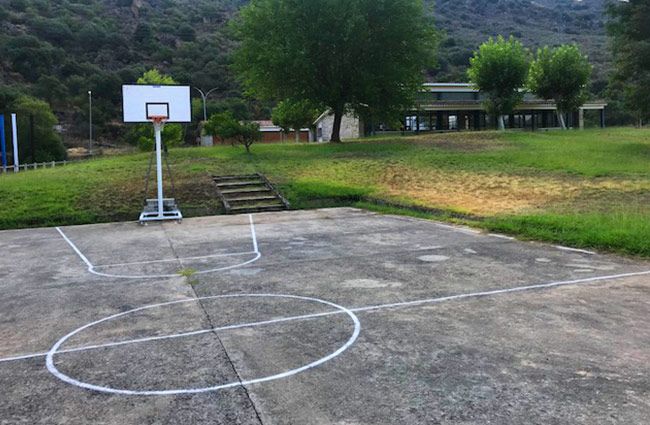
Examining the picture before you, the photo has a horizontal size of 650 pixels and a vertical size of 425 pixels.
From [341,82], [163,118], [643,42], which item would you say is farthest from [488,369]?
[341,82]

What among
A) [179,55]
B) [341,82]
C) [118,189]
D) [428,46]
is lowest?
[118,189]

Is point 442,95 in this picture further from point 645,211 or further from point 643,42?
point 645,211

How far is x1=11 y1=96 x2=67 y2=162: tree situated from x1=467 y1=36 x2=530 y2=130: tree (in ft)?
96.2

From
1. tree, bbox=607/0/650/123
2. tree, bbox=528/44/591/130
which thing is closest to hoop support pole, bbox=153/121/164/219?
tree, bbox=607/0/650/123

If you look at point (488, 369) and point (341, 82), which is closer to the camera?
point (488, 369)

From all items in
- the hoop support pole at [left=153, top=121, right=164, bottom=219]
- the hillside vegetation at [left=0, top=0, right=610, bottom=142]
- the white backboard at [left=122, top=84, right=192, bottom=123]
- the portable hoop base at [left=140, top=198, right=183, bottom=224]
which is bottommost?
the portable hoop base at [left=140, top=198, right=183, bottom=224]

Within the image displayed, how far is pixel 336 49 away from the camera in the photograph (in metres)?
26.5

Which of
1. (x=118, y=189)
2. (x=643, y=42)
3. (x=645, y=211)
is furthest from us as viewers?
(x=643, y=42)

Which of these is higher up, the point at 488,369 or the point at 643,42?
the point at 643,42

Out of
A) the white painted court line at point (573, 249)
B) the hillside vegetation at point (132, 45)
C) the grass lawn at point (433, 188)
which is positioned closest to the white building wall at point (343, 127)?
the hillside vegetation at point (132, 45)

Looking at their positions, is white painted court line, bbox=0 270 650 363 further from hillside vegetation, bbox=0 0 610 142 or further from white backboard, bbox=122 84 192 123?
hillside vegetation, bbox=0 0 610 142

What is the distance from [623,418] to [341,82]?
2533cm

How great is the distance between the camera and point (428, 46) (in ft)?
91.4

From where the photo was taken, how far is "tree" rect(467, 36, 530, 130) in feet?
120
